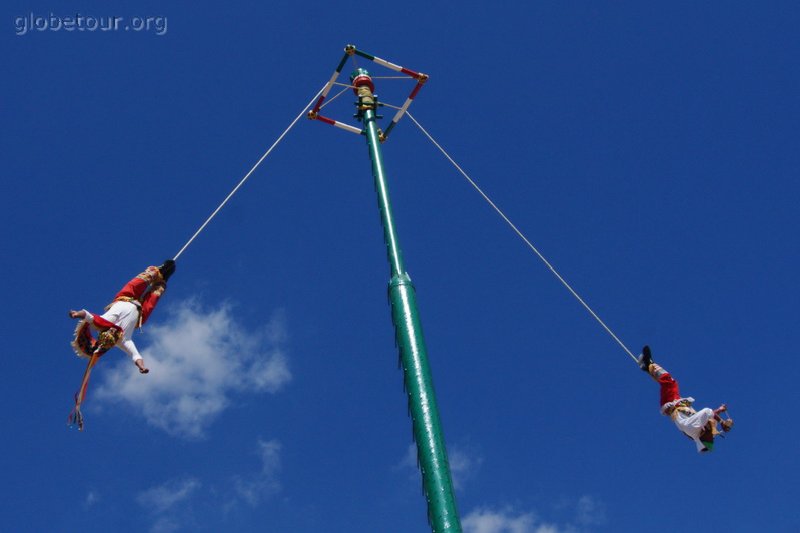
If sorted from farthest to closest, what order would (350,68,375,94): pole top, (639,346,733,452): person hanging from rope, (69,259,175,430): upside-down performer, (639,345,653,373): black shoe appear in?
(639,345,653,373): black shoe → (639,346,733,452): person hanging from rope → (350,68,375,94): pole top → (69,259,175,430): upside-down performer

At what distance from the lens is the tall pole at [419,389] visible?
17.1 feet

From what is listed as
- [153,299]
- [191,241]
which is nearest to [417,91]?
[191,241]

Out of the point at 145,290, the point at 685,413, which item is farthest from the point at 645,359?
the point at 145,290

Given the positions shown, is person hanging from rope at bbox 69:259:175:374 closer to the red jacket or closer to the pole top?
the red jacket

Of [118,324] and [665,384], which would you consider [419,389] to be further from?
[665,384]

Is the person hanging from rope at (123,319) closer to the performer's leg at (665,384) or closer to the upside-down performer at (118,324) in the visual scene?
the upside-down performer at (118,324)

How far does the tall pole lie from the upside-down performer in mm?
3266

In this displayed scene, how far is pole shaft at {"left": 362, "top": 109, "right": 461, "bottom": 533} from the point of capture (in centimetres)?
520

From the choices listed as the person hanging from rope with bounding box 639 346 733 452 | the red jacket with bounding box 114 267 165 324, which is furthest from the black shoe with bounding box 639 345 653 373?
the red jacket with bounding box 114 267 165 324

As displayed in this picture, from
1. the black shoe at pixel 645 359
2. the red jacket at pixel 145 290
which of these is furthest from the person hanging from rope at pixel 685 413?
the red jacket at pixel 145 290

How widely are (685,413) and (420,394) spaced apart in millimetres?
5885

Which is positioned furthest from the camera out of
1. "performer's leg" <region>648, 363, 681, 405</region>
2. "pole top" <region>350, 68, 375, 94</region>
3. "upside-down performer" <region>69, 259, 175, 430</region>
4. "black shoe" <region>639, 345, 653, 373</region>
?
"black shoe" <region>639, 345, 653, 373</region>

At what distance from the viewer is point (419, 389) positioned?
5.81 m

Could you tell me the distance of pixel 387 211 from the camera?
293 inches
